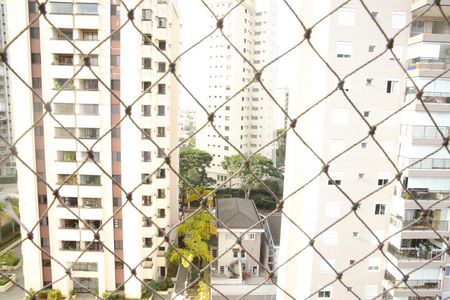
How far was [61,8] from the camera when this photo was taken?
14.9ft

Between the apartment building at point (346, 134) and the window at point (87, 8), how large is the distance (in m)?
2.82

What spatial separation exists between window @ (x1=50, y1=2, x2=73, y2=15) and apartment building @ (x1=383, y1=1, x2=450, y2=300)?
4341mm

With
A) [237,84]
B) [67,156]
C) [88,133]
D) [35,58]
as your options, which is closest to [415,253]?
[88,133]

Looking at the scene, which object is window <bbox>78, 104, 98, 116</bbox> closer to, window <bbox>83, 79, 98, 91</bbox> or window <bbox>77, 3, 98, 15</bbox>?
window <bbox>83, 79, 98, 91</bbox>

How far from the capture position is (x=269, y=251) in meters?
6.55

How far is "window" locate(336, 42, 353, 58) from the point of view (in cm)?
354

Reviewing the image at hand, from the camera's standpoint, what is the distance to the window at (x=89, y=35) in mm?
4684

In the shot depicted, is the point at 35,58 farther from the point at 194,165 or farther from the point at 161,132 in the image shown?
the point at 194,165

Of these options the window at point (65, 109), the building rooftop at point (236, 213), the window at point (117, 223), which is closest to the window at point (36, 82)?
the window at point (65, 109)

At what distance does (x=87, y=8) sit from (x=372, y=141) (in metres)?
4.15

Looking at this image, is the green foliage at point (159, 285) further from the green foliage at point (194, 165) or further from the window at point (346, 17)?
the window at point (346, 17)

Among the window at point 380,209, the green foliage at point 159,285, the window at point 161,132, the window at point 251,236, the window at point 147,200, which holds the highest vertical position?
the window at point 161,132

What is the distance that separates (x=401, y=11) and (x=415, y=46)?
409mm

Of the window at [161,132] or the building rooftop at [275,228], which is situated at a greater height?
the window at [161,132]
